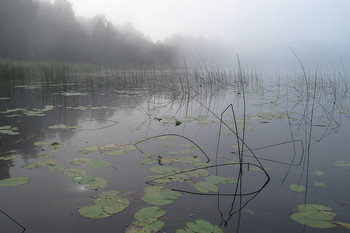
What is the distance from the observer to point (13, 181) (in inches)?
66.7

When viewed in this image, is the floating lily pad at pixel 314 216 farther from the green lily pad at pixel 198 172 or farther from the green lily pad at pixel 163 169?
the green lily pad at pixel 163 169

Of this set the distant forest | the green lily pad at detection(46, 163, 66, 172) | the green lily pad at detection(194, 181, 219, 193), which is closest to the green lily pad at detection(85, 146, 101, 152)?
the green lily pad at detection(46, 163, 66, 172)

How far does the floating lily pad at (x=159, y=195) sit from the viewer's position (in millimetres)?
1487

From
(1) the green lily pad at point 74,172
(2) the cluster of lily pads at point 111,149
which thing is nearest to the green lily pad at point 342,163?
(2) the cluster of lily pads at point 111,149

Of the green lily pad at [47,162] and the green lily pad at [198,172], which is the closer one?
the green lily pad at [198,172]

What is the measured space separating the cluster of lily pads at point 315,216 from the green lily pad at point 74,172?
1.33 metres

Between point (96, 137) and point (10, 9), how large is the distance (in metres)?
37.1

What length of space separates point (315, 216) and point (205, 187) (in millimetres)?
611

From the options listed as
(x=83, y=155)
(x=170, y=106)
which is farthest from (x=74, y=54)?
(x=83, y=155)

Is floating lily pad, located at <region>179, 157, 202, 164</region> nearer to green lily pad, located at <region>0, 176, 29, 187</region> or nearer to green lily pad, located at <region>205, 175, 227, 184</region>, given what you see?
green lily pad, located at <region>205, 175, 227, 184</region>

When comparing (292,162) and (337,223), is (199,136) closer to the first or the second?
(292,162)

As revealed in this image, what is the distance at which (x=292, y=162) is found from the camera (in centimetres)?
220

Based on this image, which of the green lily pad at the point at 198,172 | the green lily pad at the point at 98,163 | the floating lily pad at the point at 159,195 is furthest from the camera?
the green lily pad at the point at 98,163

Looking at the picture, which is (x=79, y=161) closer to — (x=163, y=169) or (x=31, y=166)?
(x=31, y=166)
